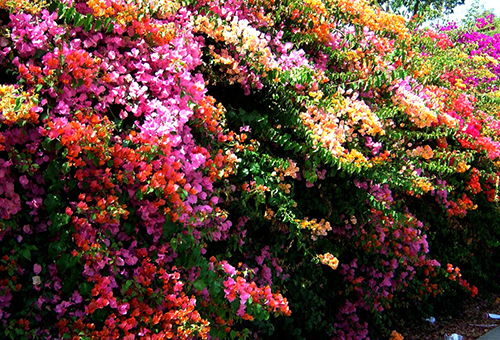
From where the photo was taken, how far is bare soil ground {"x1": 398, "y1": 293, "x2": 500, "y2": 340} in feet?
16.8

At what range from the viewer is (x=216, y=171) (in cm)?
271

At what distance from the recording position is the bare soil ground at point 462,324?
5.13m

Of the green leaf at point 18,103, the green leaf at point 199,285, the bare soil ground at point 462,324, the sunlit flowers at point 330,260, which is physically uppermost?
the green leaf at point 18,103

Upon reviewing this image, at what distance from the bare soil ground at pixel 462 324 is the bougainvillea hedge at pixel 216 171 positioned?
0.23 meters

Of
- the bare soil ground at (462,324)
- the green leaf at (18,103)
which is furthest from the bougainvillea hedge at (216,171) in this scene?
the bare soil ground at (462,324)

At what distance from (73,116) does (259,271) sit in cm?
167

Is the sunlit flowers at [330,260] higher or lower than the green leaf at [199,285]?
lower

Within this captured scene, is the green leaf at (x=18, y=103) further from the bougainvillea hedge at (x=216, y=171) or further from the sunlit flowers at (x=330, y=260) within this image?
the sunlit flowers at (x=330, y=260)

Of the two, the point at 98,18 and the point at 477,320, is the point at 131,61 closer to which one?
the point at 98,18

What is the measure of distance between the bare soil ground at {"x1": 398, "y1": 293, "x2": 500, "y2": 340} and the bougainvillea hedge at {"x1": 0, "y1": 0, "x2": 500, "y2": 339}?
0.23m

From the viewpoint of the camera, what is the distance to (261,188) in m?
3.07

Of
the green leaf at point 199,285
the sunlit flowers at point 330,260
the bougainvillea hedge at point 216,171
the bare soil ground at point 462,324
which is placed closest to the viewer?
the bougainvillea hedge at point 216,171

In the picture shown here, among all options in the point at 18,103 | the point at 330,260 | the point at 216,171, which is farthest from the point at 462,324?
the point at 18,103

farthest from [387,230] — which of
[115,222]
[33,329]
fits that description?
[33,329]
